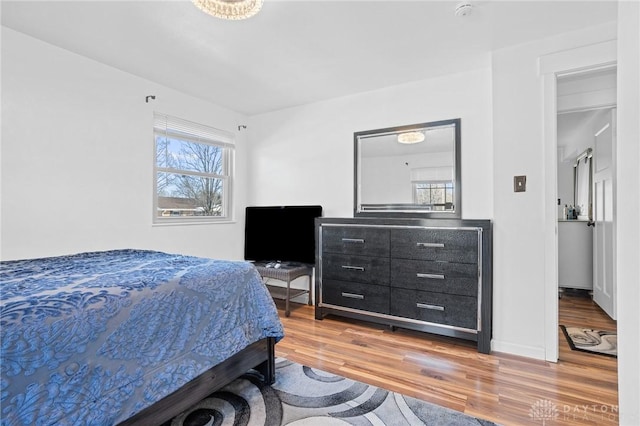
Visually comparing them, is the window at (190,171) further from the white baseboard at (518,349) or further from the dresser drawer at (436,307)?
the white baseboard at (518,349)

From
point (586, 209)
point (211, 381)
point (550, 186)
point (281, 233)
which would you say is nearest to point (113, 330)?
point (211, 381)

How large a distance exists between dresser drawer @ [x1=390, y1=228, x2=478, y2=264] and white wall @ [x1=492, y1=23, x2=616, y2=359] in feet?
0.81

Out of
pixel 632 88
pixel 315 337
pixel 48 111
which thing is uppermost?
pixel 48 111

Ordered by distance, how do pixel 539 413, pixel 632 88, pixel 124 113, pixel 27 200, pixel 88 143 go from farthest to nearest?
pixel 124 113, pixel 88 143, pixel 27 200, pixel 539 413, pixel 632 88

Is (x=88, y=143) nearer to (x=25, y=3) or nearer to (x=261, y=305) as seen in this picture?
(x=25, y=3)

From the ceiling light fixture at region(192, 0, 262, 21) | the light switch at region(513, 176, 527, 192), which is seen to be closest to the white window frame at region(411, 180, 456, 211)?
the light switch at region(513, 176, 527, 192)

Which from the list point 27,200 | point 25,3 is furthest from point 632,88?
point 27,200

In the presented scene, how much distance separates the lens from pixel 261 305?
2025 mm

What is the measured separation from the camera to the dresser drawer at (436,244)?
105 inches

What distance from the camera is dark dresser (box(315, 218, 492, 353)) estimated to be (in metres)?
2.65

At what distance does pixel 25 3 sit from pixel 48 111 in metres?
0.77

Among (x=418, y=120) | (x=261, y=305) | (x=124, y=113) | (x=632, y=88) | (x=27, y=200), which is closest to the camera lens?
(x=632, y=88)

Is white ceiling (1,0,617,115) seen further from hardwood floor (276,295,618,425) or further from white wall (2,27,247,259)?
hardwood floor (276,295,618,425)

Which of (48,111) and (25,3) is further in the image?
(48,111)
